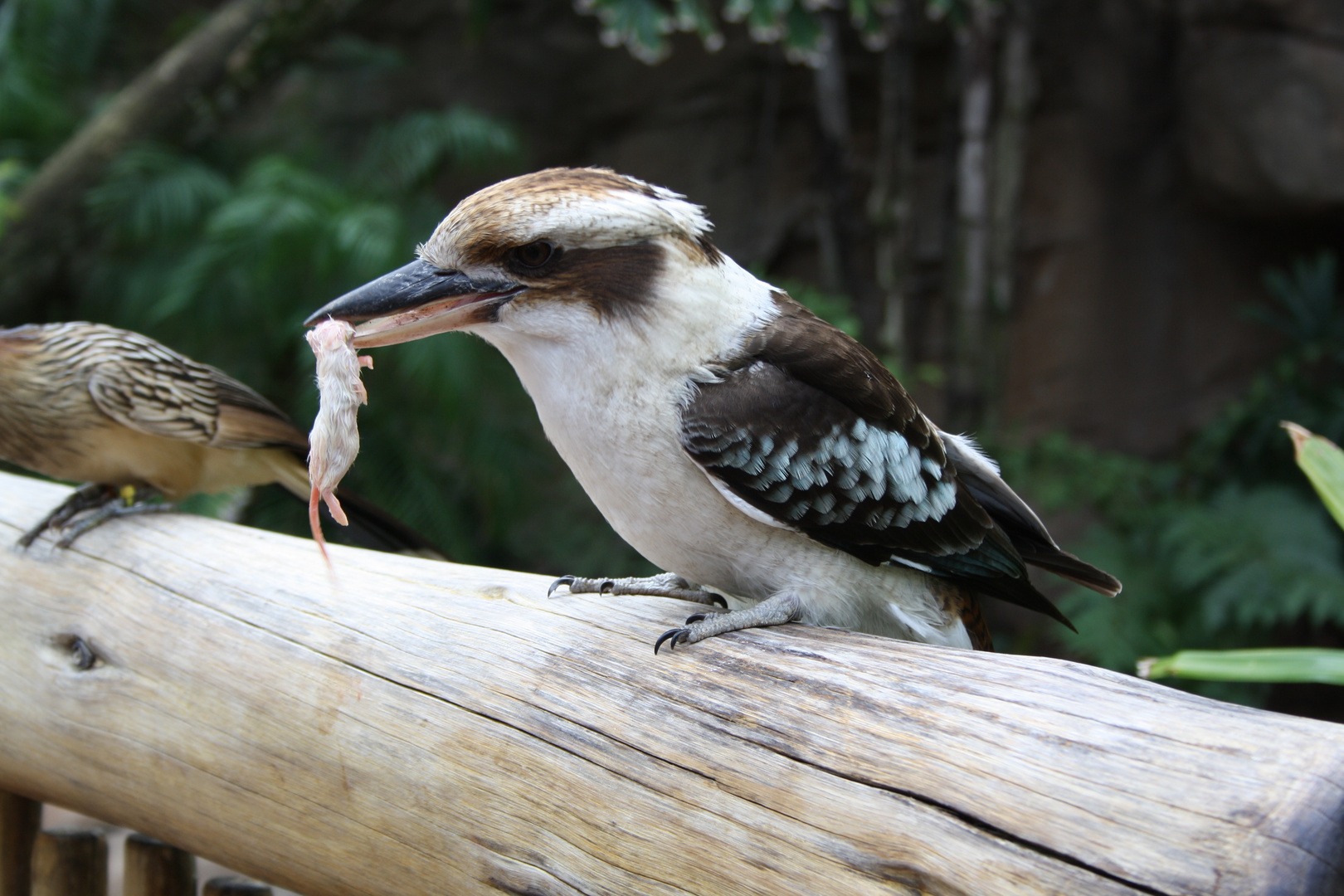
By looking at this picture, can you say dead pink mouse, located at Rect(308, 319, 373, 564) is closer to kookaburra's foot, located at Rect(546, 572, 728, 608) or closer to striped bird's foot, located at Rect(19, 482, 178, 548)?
kookaburra's foot, located at Rect(546, 572, 728, 608)

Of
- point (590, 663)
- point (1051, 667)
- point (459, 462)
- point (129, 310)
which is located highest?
point (1051, 667)

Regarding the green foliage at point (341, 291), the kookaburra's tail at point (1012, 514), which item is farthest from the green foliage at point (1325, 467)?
the green foliage at point (341, 291)

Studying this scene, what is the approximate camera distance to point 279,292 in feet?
13.6

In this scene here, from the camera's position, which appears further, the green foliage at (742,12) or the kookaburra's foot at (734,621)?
the green foliage at (742,12)

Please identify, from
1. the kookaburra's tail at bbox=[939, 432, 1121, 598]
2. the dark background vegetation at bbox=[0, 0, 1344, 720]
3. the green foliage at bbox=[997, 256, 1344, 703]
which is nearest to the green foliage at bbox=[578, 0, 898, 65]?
the dark background vegetation at bbox=[0, 0, 1344, 720]

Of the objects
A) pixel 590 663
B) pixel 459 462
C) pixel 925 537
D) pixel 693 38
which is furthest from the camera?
pixel 693 38

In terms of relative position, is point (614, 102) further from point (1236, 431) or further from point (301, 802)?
point (301, 802)

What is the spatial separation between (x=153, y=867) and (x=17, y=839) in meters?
0.40

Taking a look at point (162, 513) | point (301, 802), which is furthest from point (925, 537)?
point (162, 513)

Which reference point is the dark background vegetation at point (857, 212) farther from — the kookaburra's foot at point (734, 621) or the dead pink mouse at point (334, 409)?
the kookaburra's foot at point (734, 621)

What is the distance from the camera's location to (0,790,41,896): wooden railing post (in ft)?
6.02

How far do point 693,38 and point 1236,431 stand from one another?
362 centimetres

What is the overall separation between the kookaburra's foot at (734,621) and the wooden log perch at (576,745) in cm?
2

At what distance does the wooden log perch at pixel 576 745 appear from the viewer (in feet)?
3.08
